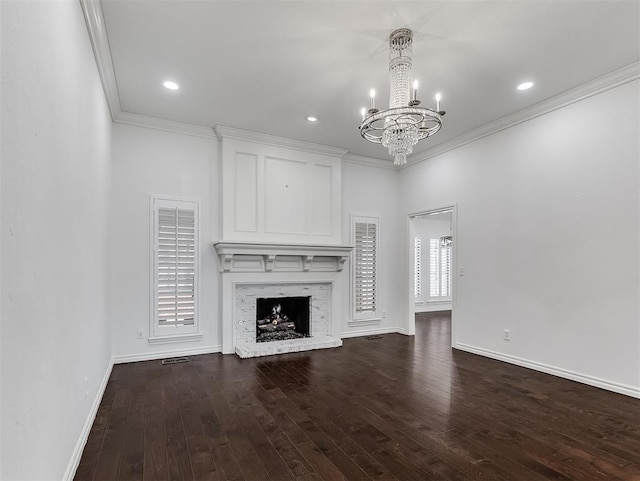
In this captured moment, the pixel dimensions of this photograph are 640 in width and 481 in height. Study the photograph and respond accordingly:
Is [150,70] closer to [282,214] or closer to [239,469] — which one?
[282,214]

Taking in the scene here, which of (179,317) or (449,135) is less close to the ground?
(449,135)

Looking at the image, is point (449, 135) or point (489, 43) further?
point (449, 135)

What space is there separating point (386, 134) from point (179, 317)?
3.74 meters

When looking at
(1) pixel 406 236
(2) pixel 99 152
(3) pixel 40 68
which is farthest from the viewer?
(1) pixel 406 236

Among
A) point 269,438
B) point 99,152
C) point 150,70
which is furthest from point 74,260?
point 150,70

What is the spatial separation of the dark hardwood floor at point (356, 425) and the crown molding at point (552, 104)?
322 cm

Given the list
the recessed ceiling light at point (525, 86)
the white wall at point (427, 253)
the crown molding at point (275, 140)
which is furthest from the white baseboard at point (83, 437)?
the white wall at point (427, 253)

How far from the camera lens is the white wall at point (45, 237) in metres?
1.27

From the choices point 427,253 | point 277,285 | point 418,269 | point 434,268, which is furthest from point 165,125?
point 434,268

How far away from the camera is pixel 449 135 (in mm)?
5605

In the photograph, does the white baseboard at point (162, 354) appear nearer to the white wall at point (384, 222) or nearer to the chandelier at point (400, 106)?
the white wall at point (384, 222)

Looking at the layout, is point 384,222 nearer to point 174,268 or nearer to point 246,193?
point 246,193

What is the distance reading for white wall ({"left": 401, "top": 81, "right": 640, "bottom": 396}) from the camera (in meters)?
3.67

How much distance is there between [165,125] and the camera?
5039 millimetres
